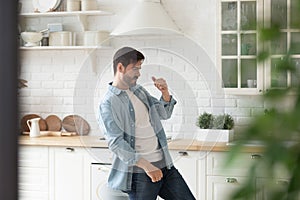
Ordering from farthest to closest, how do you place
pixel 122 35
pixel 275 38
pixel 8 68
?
pixel 122 35, pixel 8 68, pixel 275 38

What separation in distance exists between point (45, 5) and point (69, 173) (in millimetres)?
1292

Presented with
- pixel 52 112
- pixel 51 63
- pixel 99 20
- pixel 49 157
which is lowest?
pixel 49 157

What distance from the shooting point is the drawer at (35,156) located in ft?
14.4

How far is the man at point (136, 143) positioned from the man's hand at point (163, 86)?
0.24 meters

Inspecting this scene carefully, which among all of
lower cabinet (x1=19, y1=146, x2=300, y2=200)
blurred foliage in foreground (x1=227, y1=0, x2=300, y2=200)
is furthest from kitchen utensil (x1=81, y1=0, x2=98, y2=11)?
blurred foliage in foreground (x1=227, y1=0, x2=300, y2=200)

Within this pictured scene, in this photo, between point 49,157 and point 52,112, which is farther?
point 52,112

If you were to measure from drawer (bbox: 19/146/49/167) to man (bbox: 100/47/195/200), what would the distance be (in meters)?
0.74

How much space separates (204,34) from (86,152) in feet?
3.97

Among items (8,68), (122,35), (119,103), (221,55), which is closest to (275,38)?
(8,68)

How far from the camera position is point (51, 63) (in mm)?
4828

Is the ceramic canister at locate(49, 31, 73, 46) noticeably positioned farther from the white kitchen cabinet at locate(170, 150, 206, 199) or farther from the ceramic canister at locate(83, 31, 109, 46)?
the white kitchen cabinet at locate(170, 150, 206, 199)

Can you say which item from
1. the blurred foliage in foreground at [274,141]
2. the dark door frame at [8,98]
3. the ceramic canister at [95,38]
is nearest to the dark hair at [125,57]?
the ceramic canister at [95,38]

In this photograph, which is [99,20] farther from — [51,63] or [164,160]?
[164,160]

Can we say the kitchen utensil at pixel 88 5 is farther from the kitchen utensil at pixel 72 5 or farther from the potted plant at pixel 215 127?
the potted plant at pixel 215 127
